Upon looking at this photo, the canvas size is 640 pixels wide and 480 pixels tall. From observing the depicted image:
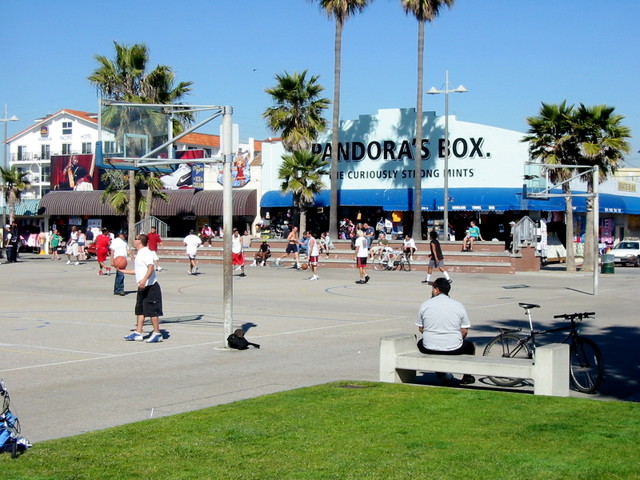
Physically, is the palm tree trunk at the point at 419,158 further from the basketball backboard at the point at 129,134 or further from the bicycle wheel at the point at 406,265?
the basketball backboard at the point at 129,134

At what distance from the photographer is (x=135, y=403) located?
10188mm

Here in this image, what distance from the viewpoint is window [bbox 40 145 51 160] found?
79.2m

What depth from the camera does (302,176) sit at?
47.3 m

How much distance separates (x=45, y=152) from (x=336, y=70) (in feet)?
143

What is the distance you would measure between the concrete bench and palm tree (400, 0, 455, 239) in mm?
32721

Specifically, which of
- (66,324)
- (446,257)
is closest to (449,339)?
(66,324)

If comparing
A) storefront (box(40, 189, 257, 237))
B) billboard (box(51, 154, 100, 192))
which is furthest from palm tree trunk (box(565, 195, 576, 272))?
billboard (box(51, 154, 100, 192))

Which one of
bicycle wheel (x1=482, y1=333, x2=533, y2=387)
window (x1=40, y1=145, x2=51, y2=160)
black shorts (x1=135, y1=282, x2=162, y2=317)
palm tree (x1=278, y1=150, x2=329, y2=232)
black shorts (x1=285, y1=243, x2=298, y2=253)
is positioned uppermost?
window (x1=40, y1=145, x2=51, y2=160)

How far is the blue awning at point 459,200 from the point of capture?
45.0 metres

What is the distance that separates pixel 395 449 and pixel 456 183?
1666 inches

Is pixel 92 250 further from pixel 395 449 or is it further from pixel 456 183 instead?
pixel 395 449

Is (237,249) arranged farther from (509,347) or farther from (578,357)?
(578,357)

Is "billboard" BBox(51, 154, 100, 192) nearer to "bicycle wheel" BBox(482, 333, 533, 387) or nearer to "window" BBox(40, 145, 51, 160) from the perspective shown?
"window" BBox(40, 145, 51, 160)

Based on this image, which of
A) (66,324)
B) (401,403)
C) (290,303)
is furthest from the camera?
(290,303)
